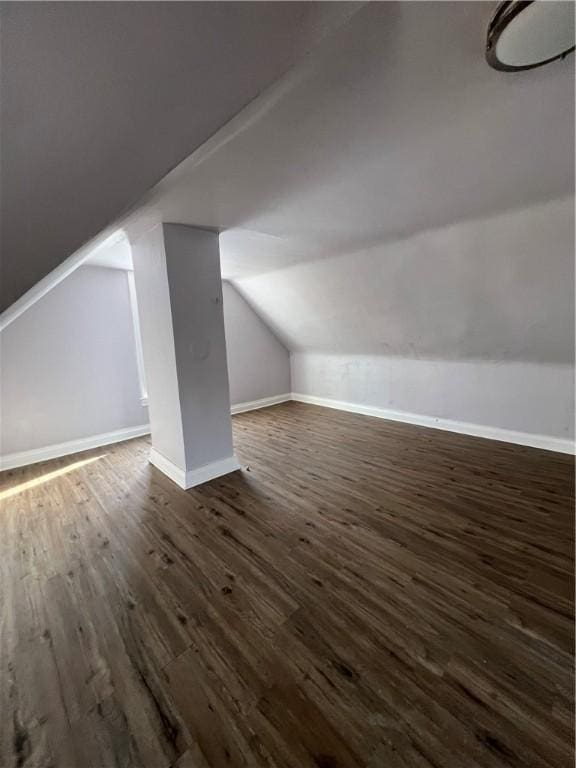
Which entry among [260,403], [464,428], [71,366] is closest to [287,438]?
[260,403]

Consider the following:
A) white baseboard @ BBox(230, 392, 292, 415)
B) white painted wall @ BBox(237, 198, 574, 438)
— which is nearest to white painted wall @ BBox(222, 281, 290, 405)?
white baseboard @ BBox(230, 392, 292, 415)

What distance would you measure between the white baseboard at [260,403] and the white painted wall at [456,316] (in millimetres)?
1247

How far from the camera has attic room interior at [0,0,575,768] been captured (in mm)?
668

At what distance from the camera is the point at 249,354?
5.11 metres

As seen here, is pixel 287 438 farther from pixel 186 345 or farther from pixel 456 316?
pixel 456 316

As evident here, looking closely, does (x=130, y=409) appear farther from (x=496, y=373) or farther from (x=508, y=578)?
(x=496, y=373)

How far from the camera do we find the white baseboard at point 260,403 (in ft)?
16.4

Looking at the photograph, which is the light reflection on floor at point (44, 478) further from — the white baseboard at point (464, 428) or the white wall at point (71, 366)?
the white baseboard at point (464, 428)

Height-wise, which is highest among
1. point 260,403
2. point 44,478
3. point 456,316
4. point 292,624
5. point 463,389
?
point 456,316

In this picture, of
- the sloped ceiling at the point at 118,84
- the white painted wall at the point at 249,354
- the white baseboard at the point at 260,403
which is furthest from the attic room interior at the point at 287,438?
the white baseboard at the point at 260,403

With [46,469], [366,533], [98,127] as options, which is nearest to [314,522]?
[366,533]

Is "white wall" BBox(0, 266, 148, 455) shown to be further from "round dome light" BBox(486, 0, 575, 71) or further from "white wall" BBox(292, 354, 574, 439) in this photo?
"round dome light" BBox(486, 0, 575, 71)

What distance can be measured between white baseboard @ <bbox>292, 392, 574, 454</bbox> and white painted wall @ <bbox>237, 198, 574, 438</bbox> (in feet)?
0.19

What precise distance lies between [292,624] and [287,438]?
7.97 feet
